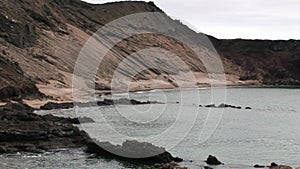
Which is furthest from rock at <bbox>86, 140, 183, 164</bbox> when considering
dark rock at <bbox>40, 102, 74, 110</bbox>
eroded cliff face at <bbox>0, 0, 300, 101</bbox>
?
eroded cliff face at <bbox>0, 0, 300, 101</bbox>

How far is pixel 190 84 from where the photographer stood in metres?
194

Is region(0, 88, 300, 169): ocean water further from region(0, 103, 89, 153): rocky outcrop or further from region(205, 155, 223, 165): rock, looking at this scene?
region(0, 103, 89, 153): rocky outcrop

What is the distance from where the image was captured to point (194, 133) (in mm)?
74625

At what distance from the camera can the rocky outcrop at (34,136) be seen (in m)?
55.1

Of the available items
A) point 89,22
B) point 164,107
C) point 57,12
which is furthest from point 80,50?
point 164,107

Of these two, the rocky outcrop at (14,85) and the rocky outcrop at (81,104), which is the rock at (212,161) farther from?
the rocky outcrop at (14,85)

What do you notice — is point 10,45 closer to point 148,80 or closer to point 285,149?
point 148,80

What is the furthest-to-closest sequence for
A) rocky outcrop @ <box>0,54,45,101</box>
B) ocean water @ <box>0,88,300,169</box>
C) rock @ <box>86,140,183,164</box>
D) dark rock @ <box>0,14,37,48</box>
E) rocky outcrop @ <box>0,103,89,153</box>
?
dark rock @ <box>0,14,37,48</box> → rocky outcrop @ <box>0,54,45,101</box> → rocky outcrop @ <box>0,103,89,153</box> → ocean water @ <box>0,88,300,169</box> → rock @ <box>86,140,183,164</box>

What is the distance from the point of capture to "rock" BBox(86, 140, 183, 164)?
50.9 meters

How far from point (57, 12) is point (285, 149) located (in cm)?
13089

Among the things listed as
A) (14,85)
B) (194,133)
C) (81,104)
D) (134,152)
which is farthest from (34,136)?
(81,104)

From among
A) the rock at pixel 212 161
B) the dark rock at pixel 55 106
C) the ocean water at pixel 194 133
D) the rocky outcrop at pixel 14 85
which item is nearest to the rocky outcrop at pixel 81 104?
the dark rock at pixel 55 106

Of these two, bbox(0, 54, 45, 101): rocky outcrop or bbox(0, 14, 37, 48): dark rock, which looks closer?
bbox(0, 54, 45, 101): rocky outcrop

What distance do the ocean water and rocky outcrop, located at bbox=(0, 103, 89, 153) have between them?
2382mm
